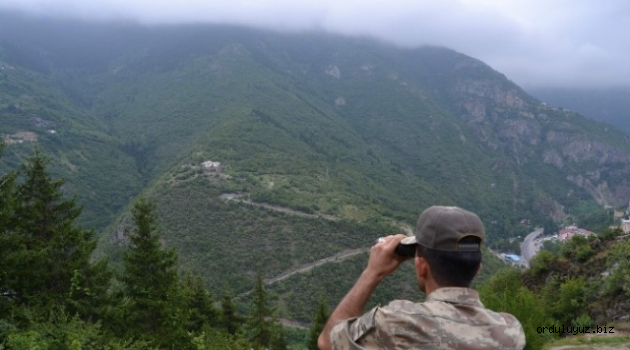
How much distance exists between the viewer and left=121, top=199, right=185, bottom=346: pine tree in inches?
544

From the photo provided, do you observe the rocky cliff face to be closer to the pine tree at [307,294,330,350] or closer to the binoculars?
the pine tree at [307,294,330,350]

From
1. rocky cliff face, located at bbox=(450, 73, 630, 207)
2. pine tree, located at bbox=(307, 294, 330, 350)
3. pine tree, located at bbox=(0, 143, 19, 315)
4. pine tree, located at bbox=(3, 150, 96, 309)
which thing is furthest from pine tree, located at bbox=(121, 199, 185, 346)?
rocky cliff face, located at bbox=(450, 73, 630, 207)

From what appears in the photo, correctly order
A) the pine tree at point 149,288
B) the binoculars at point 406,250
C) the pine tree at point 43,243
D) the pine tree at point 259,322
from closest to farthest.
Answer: the binoculars at point 406,250
the pine tree at point 43,243
the pine tree at point 149,288
the pine tree at point 259,322

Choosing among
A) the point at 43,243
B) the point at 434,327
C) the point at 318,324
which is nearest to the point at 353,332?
the point at 434,327

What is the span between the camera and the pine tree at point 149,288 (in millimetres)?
13828

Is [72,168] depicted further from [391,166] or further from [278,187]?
[391,166]

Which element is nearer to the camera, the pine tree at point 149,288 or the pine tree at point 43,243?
the pine tree at point 43,243

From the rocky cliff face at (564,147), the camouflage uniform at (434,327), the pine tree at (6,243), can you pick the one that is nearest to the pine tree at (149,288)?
the pine tree at (6,243)

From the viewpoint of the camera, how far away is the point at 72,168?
91562mm

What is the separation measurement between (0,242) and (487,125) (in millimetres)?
200729

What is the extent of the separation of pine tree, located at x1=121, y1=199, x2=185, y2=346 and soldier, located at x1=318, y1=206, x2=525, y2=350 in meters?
12.5

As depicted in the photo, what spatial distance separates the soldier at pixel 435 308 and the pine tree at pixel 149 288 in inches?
493

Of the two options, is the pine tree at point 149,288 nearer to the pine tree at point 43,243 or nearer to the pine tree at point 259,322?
the pine tree at point 43,243

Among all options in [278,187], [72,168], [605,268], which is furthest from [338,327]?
[72,168]
